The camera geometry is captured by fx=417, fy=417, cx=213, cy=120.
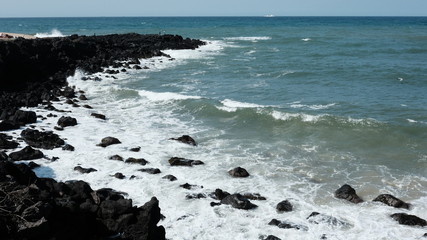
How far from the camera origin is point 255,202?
40.7 feet

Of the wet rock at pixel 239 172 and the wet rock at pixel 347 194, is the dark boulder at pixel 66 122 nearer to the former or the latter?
the wet rock at pixel 239 172

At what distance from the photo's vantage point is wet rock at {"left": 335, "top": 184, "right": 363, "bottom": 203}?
12516mm

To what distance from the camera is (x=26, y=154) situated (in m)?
15.3

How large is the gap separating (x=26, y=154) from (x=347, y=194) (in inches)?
445

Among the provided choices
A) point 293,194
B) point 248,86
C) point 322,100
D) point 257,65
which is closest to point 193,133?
point 293,194

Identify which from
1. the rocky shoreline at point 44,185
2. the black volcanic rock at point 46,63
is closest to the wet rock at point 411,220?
the rocky shoreline at point 44,185

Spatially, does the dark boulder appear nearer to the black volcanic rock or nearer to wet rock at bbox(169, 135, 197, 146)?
the black volcanic rock

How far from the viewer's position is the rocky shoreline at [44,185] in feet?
28.3

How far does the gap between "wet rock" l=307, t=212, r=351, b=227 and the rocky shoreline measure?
4.12 metres

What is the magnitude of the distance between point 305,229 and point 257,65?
32.1m

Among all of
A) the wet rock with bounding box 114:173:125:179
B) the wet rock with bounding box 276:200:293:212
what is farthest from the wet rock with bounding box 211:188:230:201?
the wet rock with bounding box 114:173:125:179

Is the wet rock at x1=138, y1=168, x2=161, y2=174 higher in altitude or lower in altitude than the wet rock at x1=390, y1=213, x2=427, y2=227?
lower

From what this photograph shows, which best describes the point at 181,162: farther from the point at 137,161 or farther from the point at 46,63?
the point at 46,63

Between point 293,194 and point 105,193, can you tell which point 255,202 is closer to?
point 293,194
